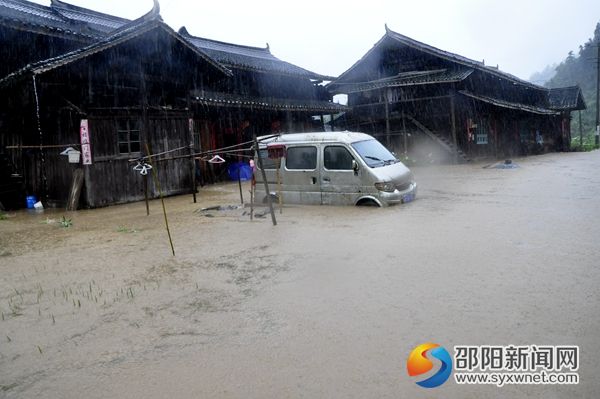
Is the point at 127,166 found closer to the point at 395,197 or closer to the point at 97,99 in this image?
the point at 97,99

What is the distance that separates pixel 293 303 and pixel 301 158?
6.00m

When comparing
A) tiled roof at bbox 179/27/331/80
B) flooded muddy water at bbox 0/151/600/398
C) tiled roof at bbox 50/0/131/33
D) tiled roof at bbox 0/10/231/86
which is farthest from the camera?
tiled roof at bbox 179/27/331/80

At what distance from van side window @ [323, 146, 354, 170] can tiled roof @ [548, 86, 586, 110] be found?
30.4 m

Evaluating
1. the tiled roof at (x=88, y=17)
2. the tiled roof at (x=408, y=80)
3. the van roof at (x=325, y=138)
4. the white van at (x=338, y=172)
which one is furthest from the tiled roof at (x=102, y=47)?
the tiled roof at (x=408, y=80)

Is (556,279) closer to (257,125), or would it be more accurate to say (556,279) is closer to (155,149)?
(155,149)

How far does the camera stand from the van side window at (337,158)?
31.0 feet

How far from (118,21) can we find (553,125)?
3131 centimetres

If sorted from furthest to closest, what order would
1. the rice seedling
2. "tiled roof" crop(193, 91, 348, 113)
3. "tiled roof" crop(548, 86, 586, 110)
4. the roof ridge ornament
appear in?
"tiled roof" crop(548, 86, 586, 110), "tiled roof" crop(193, 91, 348, 113), the roof ridge ornament, the rice seedling

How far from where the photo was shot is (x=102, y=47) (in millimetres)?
11523

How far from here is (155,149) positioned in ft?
44.8


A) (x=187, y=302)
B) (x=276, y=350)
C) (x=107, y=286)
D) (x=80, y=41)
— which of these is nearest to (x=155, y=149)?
(x=80, y=41)

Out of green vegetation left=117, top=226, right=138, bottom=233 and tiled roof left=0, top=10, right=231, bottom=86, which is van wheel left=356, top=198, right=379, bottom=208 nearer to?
green vegetation left=117, top=226, right=138, bottom=233

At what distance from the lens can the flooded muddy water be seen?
3066 mm

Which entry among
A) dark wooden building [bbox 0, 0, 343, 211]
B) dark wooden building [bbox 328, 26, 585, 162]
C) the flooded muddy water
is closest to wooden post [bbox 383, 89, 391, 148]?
dark wooden building [bbox 328, 26, 585, 162]
